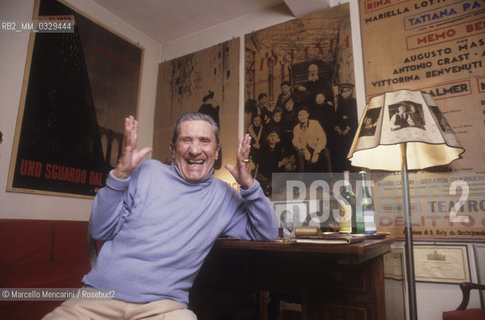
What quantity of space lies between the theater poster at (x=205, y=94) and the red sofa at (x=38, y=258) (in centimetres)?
133

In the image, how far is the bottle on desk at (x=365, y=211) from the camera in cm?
198

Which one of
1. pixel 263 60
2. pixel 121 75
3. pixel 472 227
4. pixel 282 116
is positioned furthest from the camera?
pixel 121 75

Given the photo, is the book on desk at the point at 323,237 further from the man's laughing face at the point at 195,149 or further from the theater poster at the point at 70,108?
the theater poster at the point at 70,108

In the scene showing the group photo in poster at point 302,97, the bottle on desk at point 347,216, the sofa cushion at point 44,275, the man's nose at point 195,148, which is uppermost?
the group photo in poster at point 302,97

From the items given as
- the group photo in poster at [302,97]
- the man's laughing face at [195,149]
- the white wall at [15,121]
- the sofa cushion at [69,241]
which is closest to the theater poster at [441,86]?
the group photo in poster at [302,97]

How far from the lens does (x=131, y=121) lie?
129 cm

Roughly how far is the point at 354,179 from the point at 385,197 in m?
0.26

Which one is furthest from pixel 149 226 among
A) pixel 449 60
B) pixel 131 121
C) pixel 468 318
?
pixel 449 60

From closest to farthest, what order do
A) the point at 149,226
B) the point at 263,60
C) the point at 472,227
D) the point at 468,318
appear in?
the point at 149,226
the point at 468,318
the point at 472,227
the point at 263,60

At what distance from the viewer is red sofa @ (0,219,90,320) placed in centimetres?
186

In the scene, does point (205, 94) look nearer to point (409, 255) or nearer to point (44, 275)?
point (44, 275)

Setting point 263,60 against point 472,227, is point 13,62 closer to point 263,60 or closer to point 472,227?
point 263,60

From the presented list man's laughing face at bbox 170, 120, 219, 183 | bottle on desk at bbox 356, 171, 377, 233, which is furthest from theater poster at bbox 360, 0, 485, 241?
man's laughing face at bbox 170, 120, 219, 183

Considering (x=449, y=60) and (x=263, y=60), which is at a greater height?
(x=263, y=60)
